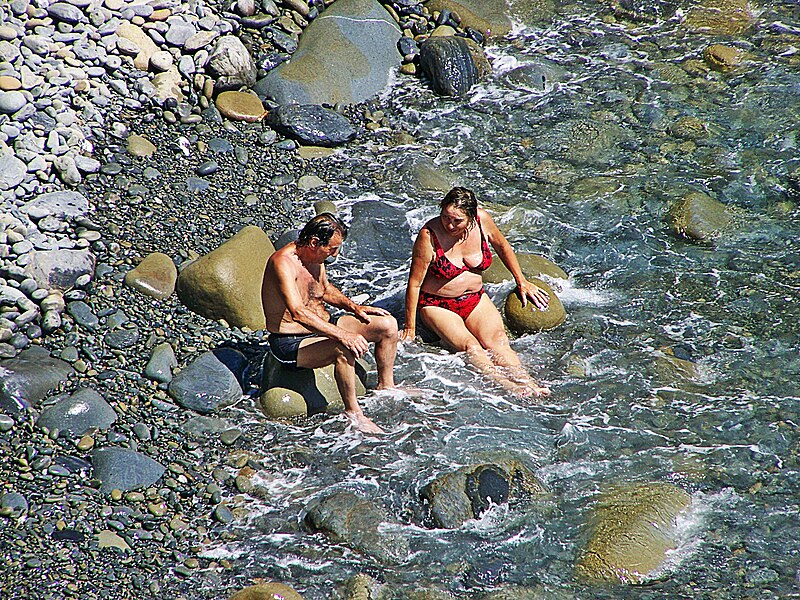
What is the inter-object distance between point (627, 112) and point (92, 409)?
7.65 m

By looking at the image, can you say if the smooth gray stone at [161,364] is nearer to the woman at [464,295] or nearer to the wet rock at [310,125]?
the woman at [464,295]

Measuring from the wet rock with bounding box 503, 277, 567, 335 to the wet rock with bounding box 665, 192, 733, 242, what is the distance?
2096mm

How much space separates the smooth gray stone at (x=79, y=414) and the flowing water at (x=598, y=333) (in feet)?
4.26

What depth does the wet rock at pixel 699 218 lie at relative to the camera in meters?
9.09

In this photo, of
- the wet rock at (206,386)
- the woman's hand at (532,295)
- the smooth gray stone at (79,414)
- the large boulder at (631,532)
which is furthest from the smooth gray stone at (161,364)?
the large boulder at (631,532)

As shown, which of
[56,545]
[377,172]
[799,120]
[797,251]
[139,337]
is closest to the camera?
[56,545]

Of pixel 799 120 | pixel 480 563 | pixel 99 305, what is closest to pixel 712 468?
pixel 480 563

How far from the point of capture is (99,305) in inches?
302

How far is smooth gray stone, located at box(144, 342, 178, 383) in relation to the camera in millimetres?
7129

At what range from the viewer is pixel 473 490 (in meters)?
6.16

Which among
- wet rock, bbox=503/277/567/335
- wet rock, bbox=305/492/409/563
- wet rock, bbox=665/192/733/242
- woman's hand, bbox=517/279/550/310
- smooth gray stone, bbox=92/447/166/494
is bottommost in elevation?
smooth gray stone, bbox=92/447/166/494

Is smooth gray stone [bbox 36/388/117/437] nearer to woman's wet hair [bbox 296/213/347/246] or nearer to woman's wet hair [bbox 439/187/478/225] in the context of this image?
woman's wet hair [bbox 296/213/347/246]

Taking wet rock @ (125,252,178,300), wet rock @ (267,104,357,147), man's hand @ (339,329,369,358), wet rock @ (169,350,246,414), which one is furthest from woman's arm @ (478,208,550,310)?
wet rock @ (267,104,357,147)

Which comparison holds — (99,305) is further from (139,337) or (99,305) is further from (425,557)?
(425,557)
